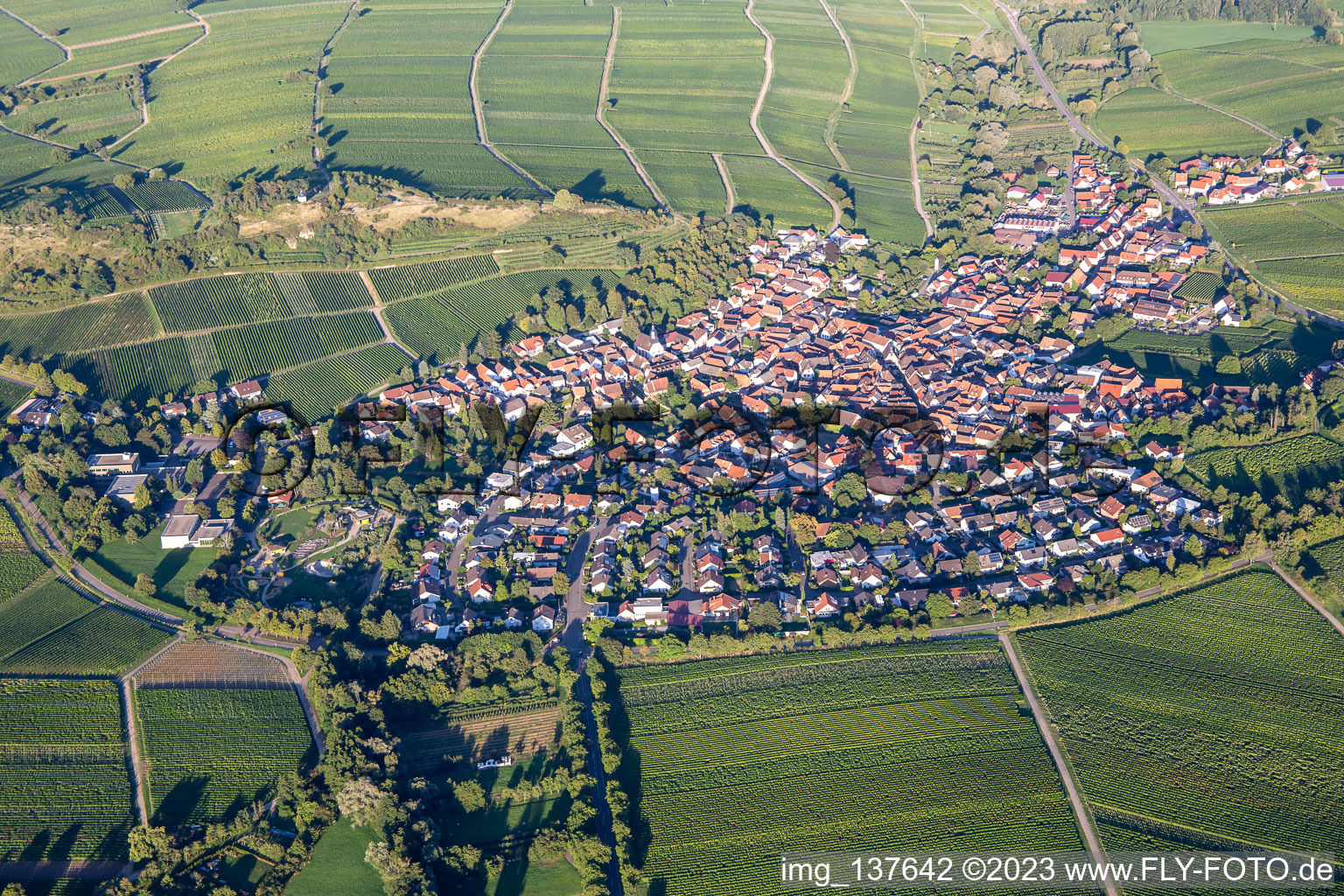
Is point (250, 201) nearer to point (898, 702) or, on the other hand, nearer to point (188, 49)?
point (188, 49)

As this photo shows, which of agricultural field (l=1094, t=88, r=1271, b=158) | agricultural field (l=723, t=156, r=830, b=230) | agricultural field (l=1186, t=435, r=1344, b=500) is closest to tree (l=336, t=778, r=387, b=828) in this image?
agricultural field (l=1186, t=435, r=1344, b=500)

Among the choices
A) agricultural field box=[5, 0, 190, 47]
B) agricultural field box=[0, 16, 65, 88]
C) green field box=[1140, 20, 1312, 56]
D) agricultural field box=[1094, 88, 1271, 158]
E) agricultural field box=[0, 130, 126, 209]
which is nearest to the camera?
agricultural field box=[0, 130, 126, 209]

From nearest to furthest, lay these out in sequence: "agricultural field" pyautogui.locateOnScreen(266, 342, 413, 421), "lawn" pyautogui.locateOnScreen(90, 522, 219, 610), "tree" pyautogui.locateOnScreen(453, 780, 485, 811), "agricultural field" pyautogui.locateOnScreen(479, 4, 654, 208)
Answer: "tree" pyautogui.locateOnScreen(453, 780, 485, 811) → "lawn" pyautogui.locateOnScreen(90, 522, 219, 610) → "agricultural field" pyautogui.locateOnScreen(266, 342, 413, 421) → "agricultural field" pyautogui.locateOnScreen(479, 4, 654, 208)

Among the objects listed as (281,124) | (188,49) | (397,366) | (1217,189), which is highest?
(188,49)

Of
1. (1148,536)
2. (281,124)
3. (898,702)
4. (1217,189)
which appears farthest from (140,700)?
(1217,189)

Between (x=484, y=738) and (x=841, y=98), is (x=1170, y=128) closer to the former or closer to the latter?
(x=841, y=98)

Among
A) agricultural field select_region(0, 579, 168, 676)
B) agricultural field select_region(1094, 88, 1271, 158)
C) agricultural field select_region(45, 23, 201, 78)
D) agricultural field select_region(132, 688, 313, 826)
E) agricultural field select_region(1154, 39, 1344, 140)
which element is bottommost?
agricultural field select_region(132, 688, 313, 826)

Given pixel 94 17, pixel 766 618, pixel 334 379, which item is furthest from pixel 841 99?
pixel 94 17

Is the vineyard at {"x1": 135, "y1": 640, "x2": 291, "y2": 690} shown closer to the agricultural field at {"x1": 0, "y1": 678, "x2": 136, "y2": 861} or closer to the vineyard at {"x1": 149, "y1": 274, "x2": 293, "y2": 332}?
the agricultural field at {"x1": 0, "y1": 678, "x2": 136, "y2": 861}
